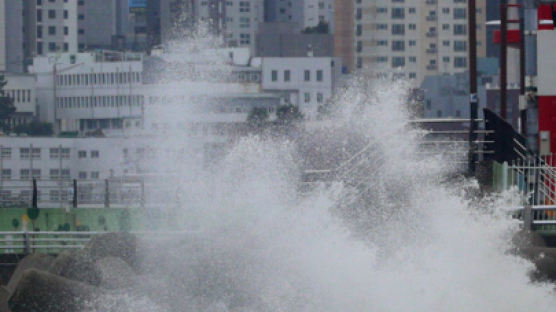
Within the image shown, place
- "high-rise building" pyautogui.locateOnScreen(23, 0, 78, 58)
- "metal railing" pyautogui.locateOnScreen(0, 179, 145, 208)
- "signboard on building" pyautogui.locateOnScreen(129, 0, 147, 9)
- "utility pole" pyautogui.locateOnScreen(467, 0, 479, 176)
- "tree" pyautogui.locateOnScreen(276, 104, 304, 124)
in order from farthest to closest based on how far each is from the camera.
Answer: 1. "signboard on building" pyautogui.locateOnScreen(129, 0, 147, 9)
2. "high-rise building" pyautogui.locateOnScreen(23, 0, 78, 58)
3. "tree" pyautogui.locateOnScreen(276, 104, 304, 124)
4. "metal railing" pyautogui.locateOnScreen(0, 179, 145, 208)
5. "utility pole" pyautogui.locateOnScreen(467, 0, 479, 176)

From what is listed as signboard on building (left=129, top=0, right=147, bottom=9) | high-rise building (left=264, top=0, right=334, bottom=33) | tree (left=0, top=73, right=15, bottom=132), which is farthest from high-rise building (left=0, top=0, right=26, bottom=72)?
high-rise building (left=264, top=0, right=334, bottom=33)

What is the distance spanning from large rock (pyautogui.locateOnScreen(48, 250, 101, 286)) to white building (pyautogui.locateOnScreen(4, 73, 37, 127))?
4515 inches

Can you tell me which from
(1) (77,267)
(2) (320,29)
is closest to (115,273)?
(1) (77,267)

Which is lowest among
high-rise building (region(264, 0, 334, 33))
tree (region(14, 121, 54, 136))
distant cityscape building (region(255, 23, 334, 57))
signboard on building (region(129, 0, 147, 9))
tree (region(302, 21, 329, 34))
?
tree (region(14, 121, 54, 136))

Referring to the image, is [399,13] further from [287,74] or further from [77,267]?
[77,267]

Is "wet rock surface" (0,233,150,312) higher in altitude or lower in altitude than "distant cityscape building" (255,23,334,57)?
lower

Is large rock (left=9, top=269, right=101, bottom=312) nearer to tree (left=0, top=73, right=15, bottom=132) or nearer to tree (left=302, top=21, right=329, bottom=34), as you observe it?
tree (left=0, top=73, right=15, bottom=132)

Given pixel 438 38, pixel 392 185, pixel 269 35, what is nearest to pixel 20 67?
pixel 269 35

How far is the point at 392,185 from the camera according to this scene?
99.3 feet

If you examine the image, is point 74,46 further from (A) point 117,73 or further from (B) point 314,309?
(B) point 314,309

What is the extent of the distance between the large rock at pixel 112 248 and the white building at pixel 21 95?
114186 mm

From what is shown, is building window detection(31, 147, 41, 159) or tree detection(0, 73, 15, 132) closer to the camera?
building window detection(31, 147, 41, 159)

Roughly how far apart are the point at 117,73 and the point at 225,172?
108 m

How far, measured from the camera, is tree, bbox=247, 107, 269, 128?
12656 cm
